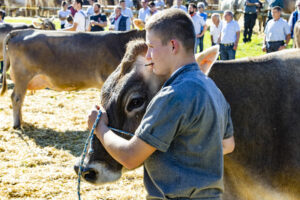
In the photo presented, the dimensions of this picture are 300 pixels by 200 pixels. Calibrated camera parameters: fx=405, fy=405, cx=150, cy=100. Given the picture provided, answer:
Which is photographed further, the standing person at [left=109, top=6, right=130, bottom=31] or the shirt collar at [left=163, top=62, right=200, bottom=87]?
the standing person at [left=109, top=6, right=130, bottom=31]

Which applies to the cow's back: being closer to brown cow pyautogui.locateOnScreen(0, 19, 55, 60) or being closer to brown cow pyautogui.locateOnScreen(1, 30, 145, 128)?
brown cow pyautogui.locateOnScreen(1, 30, 145, 128)

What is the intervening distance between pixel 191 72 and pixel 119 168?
811mm

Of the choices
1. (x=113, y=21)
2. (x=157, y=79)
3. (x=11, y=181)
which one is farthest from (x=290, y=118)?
(x=113, y=21)

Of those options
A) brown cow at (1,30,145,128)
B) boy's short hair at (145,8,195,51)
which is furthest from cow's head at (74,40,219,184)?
brown cow at (1,30,145,128)

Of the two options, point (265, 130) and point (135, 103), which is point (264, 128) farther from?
point (135, 103)

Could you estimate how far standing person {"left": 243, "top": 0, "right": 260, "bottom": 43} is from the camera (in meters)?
16.9

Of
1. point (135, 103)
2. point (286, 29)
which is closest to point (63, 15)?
point (286, 29)

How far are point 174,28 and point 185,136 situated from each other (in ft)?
1.65

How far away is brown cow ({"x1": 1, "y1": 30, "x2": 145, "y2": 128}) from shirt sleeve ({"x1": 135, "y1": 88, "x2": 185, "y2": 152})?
19.3 feet

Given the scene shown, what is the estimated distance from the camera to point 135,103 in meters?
2.28

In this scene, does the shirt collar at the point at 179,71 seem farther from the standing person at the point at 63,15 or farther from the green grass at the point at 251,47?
the standing person at the point at 63,15

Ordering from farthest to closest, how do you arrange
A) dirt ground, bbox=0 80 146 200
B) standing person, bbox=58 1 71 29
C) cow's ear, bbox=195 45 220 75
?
1. standing person, bbox=58 1 71 29
2. dirt ground, bbox=0 80 146 200
3. cow's ear, bbox=195 45 220 75

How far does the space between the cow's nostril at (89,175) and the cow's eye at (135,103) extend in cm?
41

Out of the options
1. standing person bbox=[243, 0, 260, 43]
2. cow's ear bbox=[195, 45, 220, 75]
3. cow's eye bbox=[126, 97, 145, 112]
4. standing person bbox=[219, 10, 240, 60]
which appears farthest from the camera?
standing person bbox=[243, 0, 260, 43]
